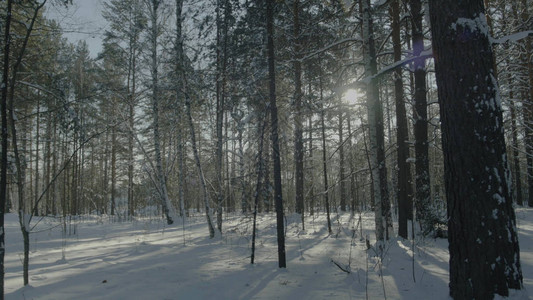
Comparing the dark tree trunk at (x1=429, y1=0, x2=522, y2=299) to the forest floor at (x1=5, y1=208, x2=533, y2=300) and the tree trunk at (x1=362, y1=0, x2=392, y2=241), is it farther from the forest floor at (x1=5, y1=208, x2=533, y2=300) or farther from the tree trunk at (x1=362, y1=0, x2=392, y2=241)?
the tree trunk at (x1=362, y1=0, x2=392, y2=241)

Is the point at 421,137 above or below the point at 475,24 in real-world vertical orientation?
below

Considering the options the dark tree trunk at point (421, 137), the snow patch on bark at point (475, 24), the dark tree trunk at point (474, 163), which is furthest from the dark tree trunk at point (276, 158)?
the dark tree trunk at point (421, 137)

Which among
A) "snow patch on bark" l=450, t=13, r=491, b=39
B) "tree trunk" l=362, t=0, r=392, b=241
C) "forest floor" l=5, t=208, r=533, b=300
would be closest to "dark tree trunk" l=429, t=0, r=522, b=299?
"snow patch on bark" l=450, t=13, r=491, b=39

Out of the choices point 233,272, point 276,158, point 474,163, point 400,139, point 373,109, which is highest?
point 373,109

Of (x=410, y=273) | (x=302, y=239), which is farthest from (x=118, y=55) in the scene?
(x=410, y=273)

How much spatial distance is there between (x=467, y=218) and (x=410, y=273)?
8.92 ft

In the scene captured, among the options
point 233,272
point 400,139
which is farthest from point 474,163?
point 400,139

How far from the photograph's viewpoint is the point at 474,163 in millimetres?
2551

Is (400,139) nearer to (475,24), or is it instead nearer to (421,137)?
(421,137)

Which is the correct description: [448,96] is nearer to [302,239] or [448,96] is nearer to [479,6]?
[479,6]

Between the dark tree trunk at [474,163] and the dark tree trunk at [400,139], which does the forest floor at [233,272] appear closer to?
the dark tree trunk at [474,163]

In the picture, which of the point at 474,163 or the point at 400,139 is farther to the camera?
the point at 400,139

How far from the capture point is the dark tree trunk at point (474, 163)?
97.0 inches

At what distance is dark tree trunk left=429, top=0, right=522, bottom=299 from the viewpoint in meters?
2.46
